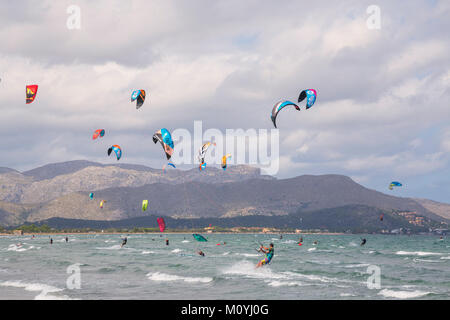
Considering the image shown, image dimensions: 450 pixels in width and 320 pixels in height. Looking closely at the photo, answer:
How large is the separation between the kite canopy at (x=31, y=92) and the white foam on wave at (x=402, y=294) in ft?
95.6

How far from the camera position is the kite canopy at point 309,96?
1442 inches

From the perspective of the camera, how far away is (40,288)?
3297 cm

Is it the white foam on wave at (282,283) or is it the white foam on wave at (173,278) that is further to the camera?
the white foam on wave at (173,278)

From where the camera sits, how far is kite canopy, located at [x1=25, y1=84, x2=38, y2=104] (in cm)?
4190

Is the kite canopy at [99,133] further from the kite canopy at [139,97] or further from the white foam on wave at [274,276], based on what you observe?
the white foam on wave at [274,276]

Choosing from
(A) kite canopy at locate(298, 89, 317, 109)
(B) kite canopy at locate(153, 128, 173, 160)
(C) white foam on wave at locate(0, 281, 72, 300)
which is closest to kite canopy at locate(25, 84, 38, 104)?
(B) kite canopy at locate(153, 128, 173, 160)

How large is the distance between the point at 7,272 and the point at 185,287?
18.1 metres

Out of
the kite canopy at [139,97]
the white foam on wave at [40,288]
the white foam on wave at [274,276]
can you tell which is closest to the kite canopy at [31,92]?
the kite canopy at [139,97]

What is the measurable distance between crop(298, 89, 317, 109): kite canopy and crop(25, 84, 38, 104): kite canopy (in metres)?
21.0

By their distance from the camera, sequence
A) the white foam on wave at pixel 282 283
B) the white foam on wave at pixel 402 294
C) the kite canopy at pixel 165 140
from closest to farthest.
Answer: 1. the white foam on wave at pixel 402 294
2. the white foam on wave at pixel 282 283
3. the kite canopy at pixel 165 140

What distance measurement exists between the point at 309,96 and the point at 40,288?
72.7ft

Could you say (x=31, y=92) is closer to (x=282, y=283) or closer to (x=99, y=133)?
(x=99, y=133)

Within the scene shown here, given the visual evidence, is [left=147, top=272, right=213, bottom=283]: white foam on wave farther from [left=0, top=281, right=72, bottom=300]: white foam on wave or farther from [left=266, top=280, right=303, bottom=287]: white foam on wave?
[left=0, top=281, right=72, bottom=300]: white foam on wave
